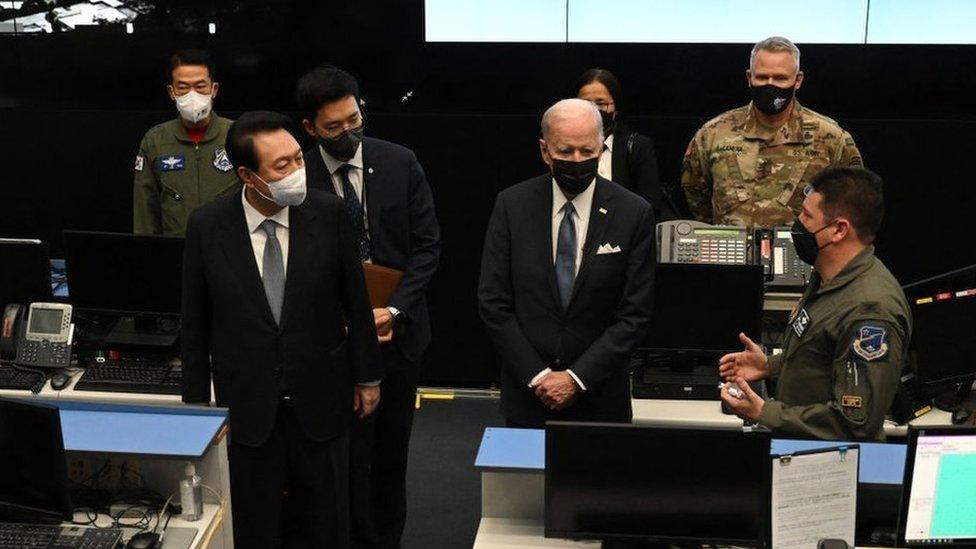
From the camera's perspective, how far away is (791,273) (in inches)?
→ 150

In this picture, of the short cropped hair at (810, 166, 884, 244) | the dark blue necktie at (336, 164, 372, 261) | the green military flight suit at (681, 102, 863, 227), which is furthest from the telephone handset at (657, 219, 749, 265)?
the dark blue necktie at (336, 164, 372, 261)

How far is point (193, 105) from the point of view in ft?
14.0

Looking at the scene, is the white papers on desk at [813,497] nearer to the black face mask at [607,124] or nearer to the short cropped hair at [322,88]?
the short cropped hair at [322,88]

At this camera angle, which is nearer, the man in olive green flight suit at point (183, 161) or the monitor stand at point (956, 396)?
the monitor stand at point (956, 396)

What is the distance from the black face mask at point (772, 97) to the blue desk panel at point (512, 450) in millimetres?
2014

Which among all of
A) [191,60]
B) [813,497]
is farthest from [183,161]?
[813,497]

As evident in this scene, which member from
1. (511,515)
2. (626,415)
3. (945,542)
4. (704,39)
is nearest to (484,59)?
(704,39)

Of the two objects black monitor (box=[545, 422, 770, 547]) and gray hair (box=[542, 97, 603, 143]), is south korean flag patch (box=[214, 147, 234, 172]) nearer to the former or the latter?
gray hair (box=[542, 97, 603, 143])

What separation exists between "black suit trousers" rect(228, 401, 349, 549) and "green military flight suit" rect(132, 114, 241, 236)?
1470mm

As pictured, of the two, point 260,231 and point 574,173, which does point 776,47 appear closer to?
point 574,173

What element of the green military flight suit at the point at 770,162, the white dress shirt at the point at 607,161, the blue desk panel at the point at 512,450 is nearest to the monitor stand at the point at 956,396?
the green military flight suit at the point at 770,162

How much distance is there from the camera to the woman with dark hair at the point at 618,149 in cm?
434

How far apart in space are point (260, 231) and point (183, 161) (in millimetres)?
1416

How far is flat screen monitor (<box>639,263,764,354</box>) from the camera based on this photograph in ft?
12.1
